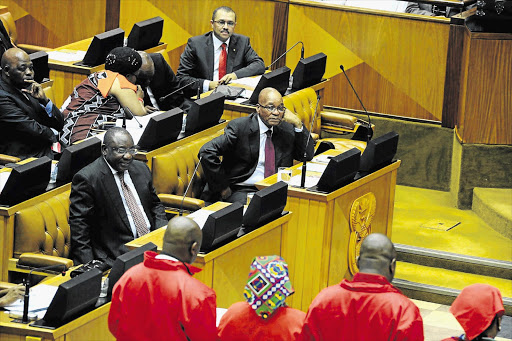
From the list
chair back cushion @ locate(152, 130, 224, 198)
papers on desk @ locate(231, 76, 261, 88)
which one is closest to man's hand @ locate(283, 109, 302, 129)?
chair back cushion @ locate(152, 130, 224, 198)

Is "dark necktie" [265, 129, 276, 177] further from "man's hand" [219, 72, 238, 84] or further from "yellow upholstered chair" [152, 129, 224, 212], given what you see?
"man's hand" [219, 72, 238, 84]

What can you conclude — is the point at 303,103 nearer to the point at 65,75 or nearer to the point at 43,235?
the point at 65,75

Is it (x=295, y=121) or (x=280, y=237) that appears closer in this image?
(x=280, y=237)

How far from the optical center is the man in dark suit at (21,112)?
21.2 feet

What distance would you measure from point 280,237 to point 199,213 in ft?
1.53

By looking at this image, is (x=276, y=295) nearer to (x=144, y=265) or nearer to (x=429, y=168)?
(x=144, y=265)

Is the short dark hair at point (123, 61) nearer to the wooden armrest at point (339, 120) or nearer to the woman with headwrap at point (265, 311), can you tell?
the wooden armrest at point (339, 120)

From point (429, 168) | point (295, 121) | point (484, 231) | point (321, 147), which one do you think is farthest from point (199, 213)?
point (429, 168)

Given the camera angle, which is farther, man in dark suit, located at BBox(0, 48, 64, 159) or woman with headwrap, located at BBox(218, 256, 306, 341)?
man in dark suit, located at BBox(0, 48, 64, 159)

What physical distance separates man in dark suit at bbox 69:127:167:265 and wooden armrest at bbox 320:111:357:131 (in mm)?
2547

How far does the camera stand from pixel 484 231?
7664 mm

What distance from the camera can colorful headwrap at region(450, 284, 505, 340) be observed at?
377 centimetres

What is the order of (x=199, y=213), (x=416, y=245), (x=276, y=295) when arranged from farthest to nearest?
1. (x=416, y=245)
2. (x=199, y=213)
3. (x=276, y=295)

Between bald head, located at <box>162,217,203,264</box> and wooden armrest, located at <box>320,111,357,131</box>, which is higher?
wooden armrest, located at <box>320,111,357,131</box>
